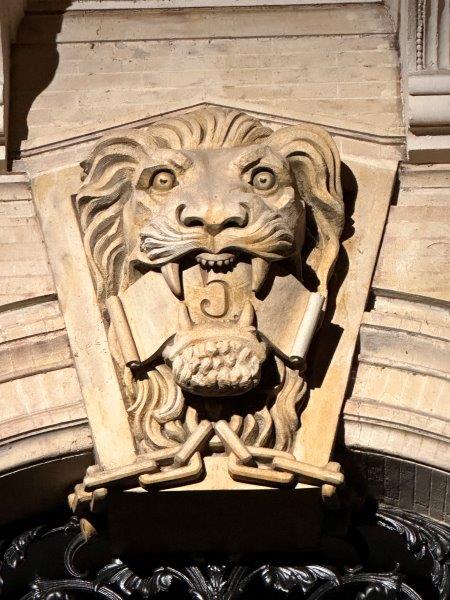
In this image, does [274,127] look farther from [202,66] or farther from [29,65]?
[29,65]

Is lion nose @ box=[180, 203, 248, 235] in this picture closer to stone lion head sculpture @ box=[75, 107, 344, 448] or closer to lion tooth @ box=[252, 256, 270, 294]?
stone lion head sculpture @ box=[75, 107, 344, 448]

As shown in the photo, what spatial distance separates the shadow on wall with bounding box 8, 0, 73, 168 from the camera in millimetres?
7594

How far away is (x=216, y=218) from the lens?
662cm

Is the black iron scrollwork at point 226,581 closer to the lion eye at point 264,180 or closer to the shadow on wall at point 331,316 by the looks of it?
the shadow on wall at point 331,316

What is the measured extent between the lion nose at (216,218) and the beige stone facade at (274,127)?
562 mm

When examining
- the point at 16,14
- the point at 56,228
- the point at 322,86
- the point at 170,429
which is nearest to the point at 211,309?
the point at 170,429

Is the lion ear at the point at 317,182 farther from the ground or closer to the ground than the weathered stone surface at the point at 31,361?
farther from the ground

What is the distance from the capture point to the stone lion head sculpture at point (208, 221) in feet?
21.4

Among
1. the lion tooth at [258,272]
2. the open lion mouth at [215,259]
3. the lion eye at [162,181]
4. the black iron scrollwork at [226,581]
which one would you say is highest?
the lion eye at [162,181]

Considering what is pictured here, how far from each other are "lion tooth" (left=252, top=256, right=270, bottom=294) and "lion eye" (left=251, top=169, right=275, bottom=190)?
300mm

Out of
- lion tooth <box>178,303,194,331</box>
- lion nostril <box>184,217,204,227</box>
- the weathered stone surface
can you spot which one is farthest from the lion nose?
the weathered stone surface

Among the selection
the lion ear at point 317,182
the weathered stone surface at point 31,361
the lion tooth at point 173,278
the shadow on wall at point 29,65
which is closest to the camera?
the lion tooth at point 173,278

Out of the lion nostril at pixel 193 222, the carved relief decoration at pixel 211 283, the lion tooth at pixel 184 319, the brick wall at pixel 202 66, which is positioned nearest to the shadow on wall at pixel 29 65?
the brick wall at pixel 202 66

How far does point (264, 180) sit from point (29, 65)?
4.87ft
